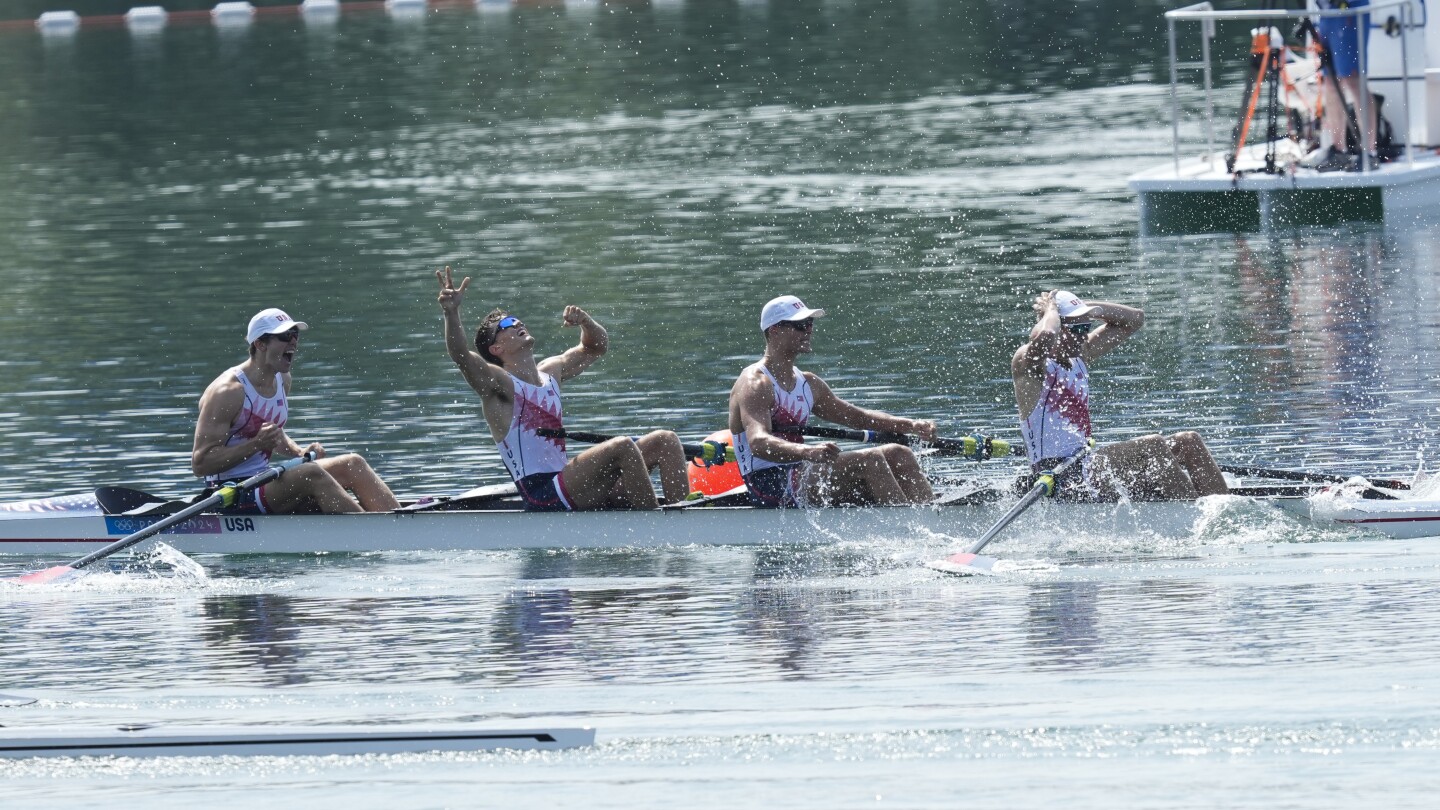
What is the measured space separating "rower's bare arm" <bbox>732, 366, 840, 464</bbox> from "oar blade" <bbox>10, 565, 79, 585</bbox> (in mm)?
4026

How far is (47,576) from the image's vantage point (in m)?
13.8

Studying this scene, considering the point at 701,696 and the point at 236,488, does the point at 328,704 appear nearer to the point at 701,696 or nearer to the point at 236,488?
the point at 701,696

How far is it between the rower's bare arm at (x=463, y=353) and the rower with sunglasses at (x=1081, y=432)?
3002mm

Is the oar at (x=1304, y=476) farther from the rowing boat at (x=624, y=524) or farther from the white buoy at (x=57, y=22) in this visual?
the white buoy at (x=57, y=22)

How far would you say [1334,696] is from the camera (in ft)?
32.2

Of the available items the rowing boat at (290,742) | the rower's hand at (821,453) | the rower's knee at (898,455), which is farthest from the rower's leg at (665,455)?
the rowing boat at (290,742)

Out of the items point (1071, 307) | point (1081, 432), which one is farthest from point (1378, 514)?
point (1071, 307)

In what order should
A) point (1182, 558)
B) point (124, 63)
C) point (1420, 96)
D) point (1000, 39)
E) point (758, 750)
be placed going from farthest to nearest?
point (124, 63) < point (1000, 39) < point (1420, 96) < point (1182, 558) < point (758, 750)

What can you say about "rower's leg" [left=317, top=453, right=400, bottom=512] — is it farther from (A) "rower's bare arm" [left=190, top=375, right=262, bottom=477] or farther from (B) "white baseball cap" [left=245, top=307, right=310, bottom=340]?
(B) "white baseball cap" [left=245, top=307, right=310, bottom=340]

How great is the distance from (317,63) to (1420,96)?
37454 millimetres

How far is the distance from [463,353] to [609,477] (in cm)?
123

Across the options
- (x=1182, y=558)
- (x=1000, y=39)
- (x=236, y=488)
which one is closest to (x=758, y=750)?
(x=1182, y=558)

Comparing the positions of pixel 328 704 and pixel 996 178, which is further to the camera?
pixel 996 178

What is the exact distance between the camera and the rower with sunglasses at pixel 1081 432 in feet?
43.7
